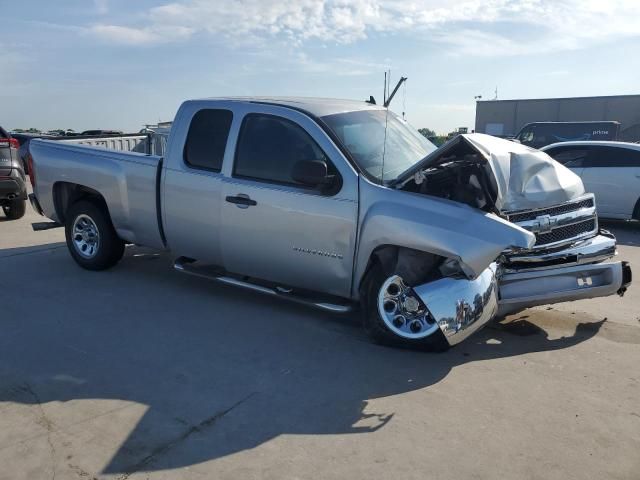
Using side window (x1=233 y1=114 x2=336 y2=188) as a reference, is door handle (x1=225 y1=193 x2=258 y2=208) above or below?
below

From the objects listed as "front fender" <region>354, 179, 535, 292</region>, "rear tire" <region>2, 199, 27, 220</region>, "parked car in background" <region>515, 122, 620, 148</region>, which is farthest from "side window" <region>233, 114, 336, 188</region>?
"parked car in background" <region>515, 122, 620, 148</region>

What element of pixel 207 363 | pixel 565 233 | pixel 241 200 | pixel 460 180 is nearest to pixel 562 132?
pixel 565 233

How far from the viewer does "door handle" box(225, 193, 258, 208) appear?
17.1ft

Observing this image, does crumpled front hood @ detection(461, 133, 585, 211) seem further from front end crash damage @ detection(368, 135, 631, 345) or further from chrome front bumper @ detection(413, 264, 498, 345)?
chrome front bumper @ detection(413, 264, 498, 345)

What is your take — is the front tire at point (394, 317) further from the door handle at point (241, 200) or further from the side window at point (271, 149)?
the door handle at point (241, 200)

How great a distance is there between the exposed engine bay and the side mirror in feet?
2.03

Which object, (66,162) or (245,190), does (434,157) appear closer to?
(245,190)

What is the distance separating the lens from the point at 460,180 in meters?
4.53

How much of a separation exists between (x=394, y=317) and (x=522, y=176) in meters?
1.54

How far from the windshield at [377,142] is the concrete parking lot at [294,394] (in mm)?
1454

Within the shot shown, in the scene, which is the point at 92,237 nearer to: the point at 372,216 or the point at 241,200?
the point at 241,200

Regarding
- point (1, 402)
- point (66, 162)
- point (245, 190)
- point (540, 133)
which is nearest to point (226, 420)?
point (1, 402)

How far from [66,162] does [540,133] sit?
22.5m

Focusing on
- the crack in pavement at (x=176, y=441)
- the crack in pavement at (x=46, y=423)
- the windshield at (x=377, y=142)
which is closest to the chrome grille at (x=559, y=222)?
the windshield at (x=377, y=142)
